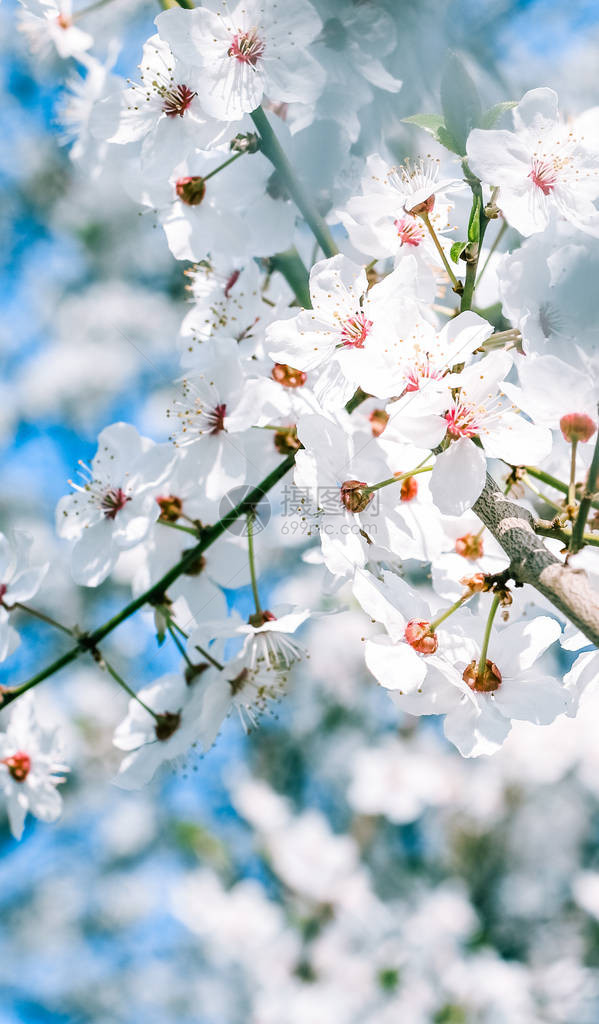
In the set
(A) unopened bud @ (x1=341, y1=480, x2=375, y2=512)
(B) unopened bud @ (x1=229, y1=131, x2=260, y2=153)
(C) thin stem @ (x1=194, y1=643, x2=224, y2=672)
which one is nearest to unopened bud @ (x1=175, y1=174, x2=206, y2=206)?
(B) unopened bud @ (x1=229, y1=131, x2=260, y2=153)

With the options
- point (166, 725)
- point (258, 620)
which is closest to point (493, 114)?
point (258, 620)

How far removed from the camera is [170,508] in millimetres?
1364

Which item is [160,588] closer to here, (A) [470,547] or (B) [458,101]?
(A) [470,547]

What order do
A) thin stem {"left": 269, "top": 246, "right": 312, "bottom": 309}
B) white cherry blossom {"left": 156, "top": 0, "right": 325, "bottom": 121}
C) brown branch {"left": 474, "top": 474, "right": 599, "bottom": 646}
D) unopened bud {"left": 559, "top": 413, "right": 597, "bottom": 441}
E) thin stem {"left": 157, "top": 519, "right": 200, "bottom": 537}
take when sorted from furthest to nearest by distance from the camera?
1. thin stem {"left": 269, "top": 246, "right": 312, "bottom": 309}
2. thin stem {"left": 157, "top": 519, "right": 200, "bottom": 537}
3. white cherry blossom {"left": 156, "top": 0, "right": 325, "bottom": 121}
4. unopened bud {"left": 559, "top": 413, "right": 597, "bottom": 441}
5. brown branch {"left": 474, "top": 474, "right": 599, "bottom": 646}

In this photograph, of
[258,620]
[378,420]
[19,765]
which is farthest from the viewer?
[19,765]

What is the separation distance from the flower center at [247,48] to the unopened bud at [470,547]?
2.38 ft

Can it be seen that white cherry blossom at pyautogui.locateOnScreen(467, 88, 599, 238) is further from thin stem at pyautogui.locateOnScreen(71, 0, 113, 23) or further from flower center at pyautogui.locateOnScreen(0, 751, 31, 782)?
flower center at pyautogui.locateOnScreen(0, 751, 31, 782)

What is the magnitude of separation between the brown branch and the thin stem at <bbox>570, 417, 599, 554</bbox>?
1.0 inches

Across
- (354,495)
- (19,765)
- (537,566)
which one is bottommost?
(19,765)

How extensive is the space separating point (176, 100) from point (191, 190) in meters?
0.15

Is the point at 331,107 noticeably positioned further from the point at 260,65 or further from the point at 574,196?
the point at 574,196

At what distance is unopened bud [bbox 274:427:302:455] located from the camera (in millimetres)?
1234

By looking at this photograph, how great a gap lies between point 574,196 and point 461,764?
11.7 ft

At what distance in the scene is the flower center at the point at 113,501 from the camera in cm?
135
